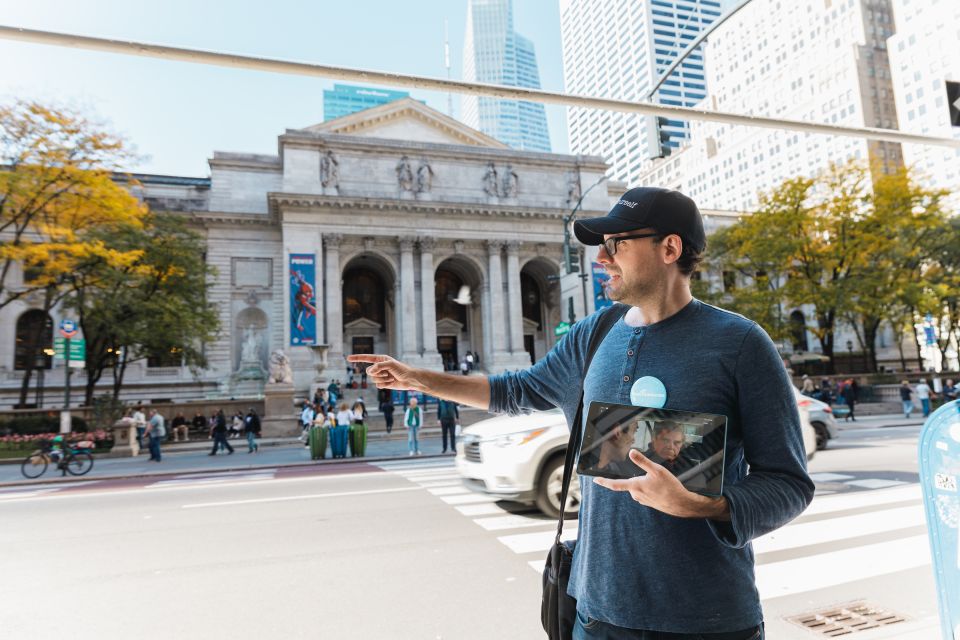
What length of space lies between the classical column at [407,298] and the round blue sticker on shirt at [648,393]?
134 ft

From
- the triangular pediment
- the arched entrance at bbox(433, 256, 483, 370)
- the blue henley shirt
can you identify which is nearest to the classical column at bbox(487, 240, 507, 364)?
the arched entrance at bbox(433, 256, 483, 370)

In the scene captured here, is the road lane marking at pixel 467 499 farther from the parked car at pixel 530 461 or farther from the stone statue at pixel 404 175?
the stone statue at pixel 404 175

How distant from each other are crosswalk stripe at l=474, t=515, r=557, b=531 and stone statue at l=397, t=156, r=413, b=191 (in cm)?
3903

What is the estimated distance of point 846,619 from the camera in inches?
163

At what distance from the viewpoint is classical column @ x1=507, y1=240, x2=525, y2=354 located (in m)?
44.7

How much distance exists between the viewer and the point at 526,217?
4616 cm

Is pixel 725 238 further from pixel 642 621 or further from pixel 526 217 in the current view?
pixel 642 621

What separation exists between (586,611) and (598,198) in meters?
49.9

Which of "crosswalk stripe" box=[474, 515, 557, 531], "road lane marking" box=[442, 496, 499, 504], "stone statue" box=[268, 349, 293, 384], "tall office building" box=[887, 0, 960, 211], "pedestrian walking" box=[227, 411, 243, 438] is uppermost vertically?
"tall office building" box=[887, 0, 960, 211]

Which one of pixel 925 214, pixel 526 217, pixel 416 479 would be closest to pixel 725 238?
pixel 925 214

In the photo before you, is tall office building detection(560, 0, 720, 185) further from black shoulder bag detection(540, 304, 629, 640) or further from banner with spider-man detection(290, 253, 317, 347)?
banner with spider-man detection(290, 253, 317, 347)

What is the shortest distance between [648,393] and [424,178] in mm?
44370

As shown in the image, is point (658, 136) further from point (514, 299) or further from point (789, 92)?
point (789, 92)

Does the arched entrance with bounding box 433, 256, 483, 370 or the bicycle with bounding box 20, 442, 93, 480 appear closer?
the bicycle with bounding box 20, 442, 93, 480
